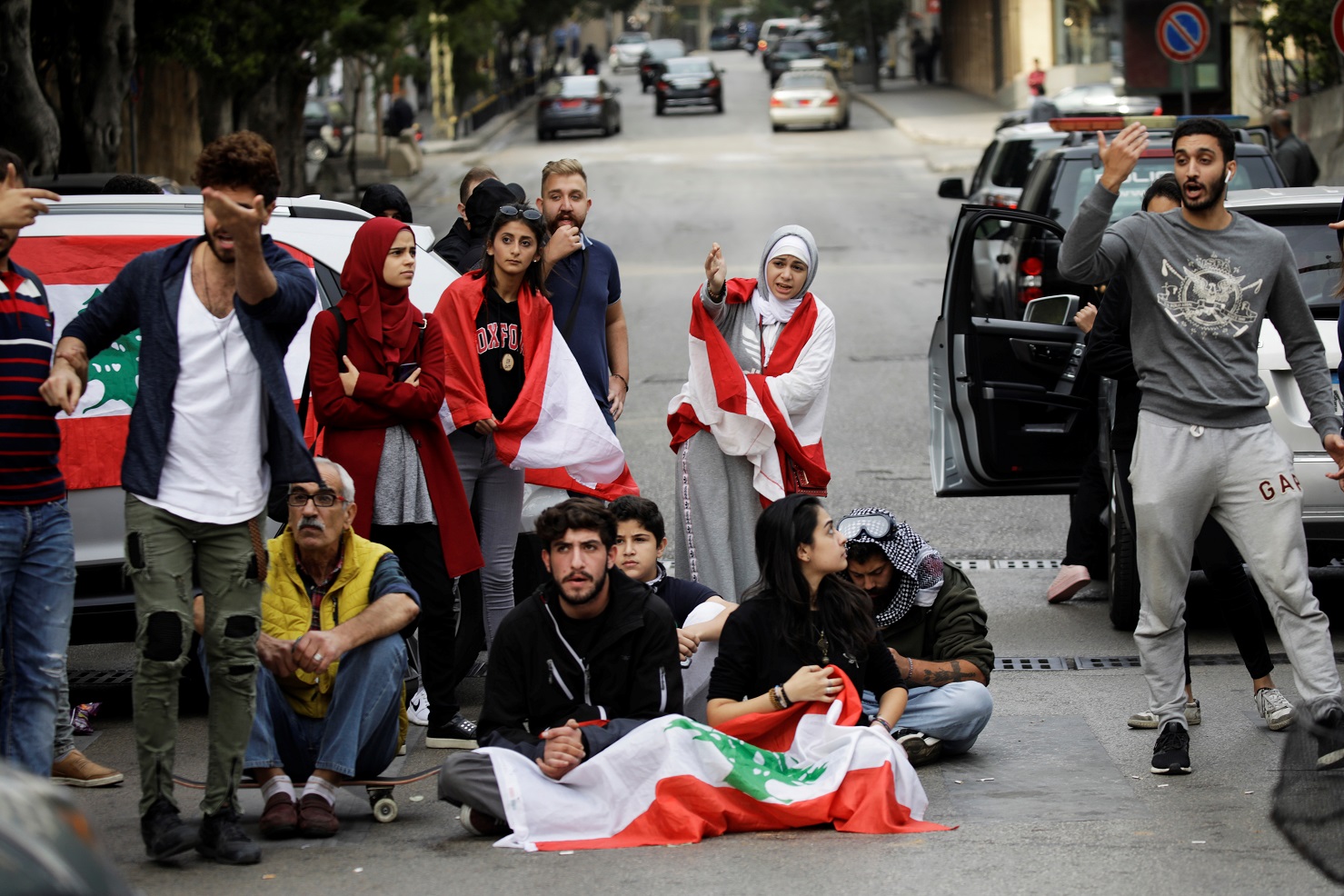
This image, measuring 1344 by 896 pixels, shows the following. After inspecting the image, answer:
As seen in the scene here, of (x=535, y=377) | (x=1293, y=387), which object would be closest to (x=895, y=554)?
(x=535, y=377)

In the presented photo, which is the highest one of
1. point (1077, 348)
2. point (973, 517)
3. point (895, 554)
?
point (1077, 348)

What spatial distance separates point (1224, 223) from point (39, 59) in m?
14.2

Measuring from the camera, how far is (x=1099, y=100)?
3094cm

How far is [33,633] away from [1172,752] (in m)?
3.57

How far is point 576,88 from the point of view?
43.4 metres

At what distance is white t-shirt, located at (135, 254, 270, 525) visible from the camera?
498cm

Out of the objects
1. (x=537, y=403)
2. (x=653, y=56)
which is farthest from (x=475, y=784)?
(x=653, y=56)

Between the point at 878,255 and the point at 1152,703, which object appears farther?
the point at 878,255

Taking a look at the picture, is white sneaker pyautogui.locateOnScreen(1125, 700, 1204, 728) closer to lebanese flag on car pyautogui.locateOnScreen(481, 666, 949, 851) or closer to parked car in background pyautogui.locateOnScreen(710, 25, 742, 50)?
lebanese flag on car pyautogui.locateOnScreen(481, 666, 949, 851)

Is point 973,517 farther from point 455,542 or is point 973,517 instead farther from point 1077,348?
point 455,542

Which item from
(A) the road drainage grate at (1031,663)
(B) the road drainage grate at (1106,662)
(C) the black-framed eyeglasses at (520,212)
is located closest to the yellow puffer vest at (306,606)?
(C) the black-framed eyeglasses at (520,212)

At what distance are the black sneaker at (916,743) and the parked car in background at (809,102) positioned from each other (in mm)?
39669

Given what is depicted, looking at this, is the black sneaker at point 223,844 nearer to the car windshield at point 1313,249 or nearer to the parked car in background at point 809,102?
the car windshield at point 1313,249

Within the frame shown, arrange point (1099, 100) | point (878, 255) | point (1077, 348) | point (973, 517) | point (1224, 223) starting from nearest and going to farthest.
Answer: point (1224, 223) → point (1077, 348) → point (973, 517) → point (878, 255) → point (1099, 100)
